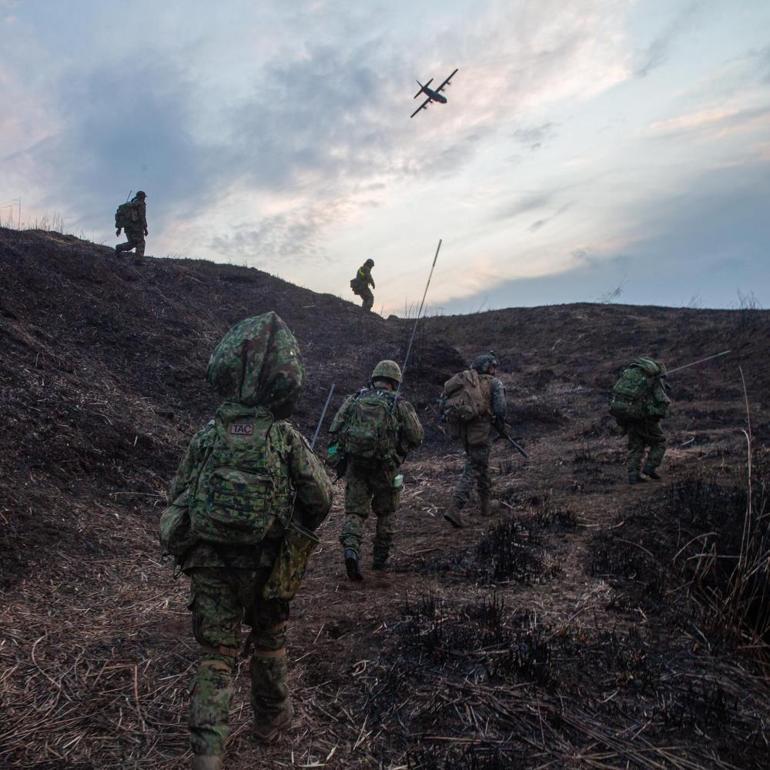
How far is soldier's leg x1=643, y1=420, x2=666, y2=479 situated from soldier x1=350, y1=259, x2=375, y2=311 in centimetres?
1473

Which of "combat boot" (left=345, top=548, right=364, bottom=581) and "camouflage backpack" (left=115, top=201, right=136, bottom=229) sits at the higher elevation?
"camouflage backpack" (left=115, top=201, right=136, bottom=229)

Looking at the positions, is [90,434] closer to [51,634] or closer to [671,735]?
[51,634]

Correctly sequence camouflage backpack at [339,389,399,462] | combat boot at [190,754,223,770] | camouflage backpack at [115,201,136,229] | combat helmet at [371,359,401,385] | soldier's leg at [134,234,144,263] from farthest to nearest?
1. soldier's leg at [134,234,144,263]
2. camouflage backpack at [115,201,136,229]
3. combat helmet at [371,359,401,385]
4. camouflage backpack at [339,389,399,462]
5. combat boot at [190,754,223,770]

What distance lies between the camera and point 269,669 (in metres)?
3.33

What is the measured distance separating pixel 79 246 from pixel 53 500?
494 inches

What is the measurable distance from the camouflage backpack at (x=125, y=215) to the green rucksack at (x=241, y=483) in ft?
49.1

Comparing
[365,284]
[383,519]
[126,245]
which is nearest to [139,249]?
[126,245]

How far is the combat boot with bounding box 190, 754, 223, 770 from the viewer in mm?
2857

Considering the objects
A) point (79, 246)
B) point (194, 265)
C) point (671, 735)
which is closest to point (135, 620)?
point (671, 735)

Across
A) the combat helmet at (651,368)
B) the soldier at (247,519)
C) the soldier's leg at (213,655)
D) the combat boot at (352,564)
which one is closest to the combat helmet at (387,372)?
the combat boot at (352,564)

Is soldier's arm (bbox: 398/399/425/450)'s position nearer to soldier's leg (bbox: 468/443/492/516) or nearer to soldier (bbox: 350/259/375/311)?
Answer: soldier's leg (bbox: 468/443/492/516)

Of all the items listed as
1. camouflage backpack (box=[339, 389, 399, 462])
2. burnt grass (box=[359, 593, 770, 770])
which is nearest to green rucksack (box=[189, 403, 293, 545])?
burnt grass (box=[359, 593, 770, 770])

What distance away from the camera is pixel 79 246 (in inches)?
676

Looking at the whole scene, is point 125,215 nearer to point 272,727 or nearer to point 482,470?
point 482,470
